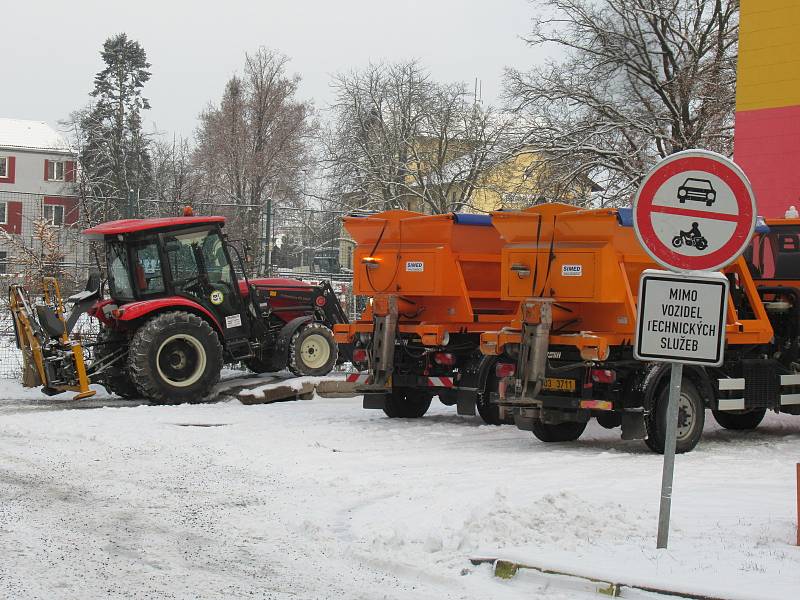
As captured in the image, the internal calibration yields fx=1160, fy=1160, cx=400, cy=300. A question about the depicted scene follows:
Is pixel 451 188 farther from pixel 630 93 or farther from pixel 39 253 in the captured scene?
pixel 39 253

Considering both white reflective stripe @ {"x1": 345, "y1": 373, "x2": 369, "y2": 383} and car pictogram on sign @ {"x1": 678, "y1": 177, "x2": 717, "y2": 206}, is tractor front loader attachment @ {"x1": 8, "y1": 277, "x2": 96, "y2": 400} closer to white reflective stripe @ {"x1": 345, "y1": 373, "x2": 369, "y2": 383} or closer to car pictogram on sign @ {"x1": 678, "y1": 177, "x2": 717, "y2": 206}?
white reflective stripe @ {"x1": 345, "y1": 373, "x2": 369, "y2": 383}

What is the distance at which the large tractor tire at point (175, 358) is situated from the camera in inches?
616

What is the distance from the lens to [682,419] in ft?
39.5

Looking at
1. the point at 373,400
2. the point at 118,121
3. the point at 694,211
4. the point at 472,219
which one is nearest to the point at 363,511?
the point at 694,211

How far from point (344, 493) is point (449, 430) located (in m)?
4.66

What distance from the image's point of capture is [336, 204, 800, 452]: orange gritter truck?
11.9 m

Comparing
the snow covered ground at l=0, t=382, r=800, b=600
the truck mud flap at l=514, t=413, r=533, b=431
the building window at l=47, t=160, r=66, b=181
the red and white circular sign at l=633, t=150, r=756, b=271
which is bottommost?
the snow covered ground at l=0, t=382, r=800, b=600

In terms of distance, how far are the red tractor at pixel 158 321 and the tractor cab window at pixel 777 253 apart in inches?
212

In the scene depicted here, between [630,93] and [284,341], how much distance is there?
16.6m

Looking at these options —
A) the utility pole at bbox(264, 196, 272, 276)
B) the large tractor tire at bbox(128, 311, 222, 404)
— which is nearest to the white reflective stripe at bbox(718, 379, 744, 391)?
the large tractor tire at bbox(128, 311, 222, 404)

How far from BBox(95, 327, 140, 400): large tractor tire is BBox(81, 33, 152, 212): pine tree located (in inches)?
1478

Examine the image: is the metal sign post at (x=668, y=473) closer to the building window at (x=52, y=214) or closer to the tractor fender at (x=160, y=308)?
the tractor fender at (x=160, y=308)

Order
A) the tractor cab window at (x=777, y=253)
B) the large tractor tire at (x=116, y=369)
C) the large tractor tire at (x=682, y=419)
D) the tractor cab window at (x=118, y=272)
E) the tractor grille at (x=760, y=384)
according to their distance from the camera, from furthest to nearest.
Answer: the tractor cab window at (x=118, y=272)
the large tractor tire at (x=116, y=369)
the tractor cab window at (x=777, y=253)
the tractor grille at (x=760, y=384)
the large tractor tire at (x=682, y=419)

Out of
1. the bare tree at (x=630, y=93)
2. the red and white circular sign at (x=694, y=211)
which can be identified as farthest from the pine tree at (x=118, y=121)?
the red and white circular sign at (x=694, y=211)
